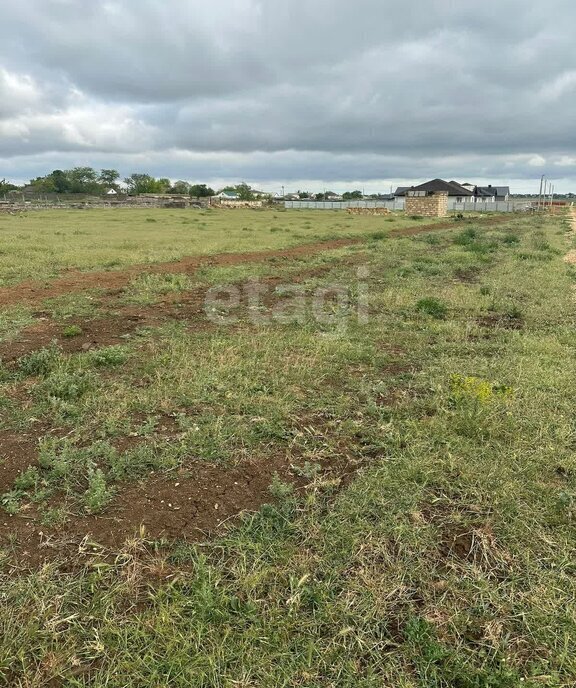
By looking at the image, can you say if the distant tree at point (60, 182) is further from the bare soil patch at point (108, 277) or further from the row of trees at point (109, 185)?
the bare soil patch at point (108, 277)

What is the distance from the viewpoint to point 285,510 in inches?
102

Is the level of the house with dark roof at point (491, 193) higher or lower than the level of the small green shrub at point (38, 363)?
higher

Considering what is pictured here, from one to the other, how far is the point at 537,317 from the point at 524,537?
512 centimetres

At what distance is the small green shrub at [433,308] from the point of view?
694cm

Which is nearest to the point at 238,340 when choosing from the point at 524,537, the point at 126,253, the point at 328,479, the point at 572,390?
the point at 328,479

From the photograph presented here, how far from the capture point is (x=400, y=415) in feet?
12.2

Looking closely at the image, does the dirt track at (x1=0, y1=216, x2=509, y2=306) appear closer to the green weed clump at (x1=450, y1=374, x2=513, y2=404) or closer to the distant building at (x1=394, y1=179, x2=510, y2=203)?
the green weed clump at (x1=450, y1=374, x2=513, y2=404)

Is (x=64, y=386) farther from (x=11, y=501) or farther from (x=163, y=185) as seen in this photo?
(x=163, y=185)

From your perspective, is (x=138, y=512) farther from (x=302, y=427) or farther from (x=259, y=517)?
(x=302, y=427)

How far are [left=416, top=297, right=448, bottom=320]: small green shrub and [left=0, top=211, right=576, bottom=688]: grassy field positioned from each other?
4.06 ft

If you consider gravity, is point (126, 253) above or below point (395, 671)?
above

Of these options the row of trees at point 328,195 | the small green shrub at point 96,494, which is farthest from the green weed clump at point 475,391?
the row of trees at point 328,195

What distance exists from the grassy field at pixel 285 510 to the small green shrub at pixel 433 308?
124cm

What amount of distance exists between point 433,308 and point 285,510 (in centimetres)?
515
